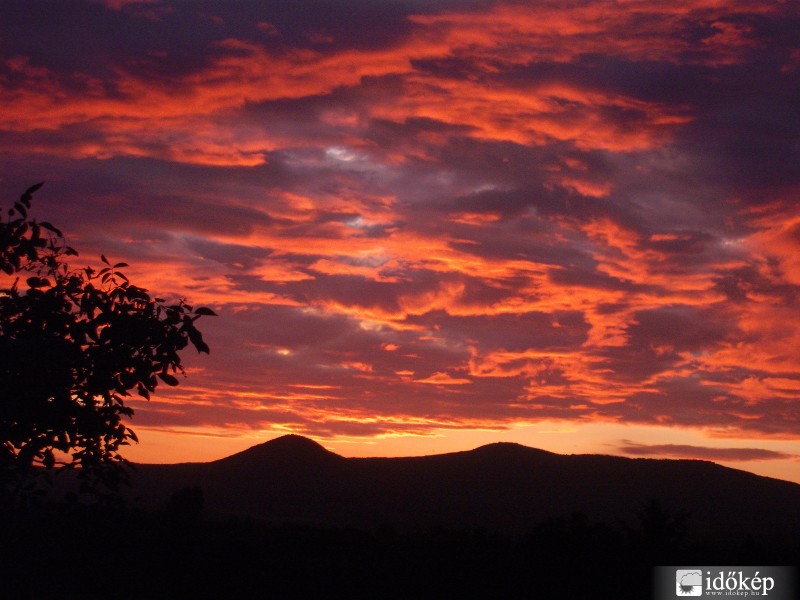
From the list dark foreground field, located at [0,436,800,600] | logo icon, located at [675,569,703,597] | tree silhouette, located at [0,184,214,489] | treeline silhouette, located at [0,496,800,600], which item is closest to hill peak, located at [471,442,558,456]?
dark foreground field, located at [0,436,800,600]

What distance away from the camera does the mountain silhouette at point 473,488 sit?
405ft

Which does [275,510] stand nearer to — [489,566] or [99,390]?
[489,566]

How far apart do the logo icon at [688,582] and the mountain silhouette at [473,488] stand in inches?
3580

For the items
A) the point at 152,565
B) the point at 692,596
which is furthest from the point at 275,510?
the point at 692,596

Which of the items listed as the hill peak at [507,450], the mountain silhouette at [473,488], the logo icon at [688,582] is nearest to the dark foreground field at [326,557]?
the logo icon at [688,582]

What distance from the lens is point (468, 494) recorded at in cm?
13825

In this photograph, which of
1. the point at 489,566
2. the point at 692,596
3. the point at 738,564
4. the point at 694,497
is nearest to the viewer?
the point at 692,596

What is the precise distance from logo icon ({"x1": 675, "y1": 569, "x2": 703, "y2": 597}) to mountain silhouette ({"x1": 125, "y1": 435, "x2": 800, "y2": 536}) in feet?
298

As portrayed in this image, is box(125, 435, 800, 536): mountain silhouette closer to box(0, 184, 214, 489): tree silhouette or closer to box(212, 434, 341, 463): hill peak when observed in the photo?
box(212, 434, 341, 463): hill peak

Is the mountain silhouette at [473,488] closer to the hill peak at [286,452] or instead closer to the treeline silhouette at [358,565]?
the hill peak at [286,452]

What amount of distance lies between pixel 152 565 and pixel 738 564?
58.8 feet

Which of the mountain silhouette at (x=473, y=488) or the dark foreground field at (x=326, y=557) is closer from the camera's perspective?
the dark foreground field at (x=326, y=557)

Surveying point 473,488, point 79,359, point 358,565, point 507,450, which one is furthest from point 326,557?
point 507,450

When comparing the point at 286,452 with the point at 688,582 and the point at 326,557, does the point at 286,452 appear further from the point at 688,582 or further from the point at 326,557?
the point at 688,582
